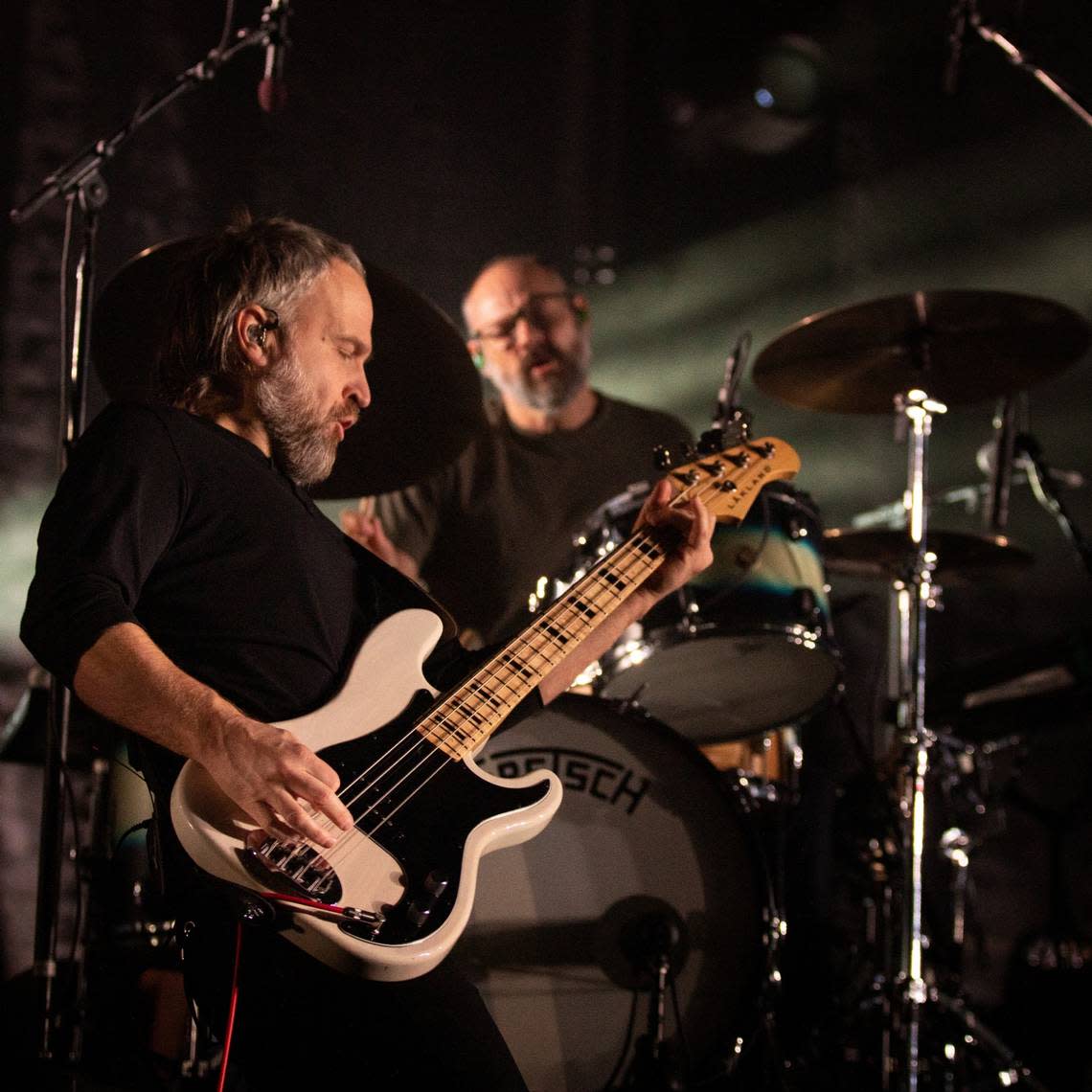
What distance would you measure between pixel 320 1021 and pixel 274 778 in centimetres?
41

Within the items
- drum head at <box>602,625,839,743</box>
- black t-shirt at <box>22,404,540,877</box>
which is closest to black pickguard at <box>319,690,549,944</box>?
black t-shirt at <box>22,404,540,877</box>

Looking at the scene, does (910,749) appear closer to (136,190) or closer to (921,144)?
(136,190)

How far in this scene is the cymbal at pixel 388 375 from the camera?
283 cm

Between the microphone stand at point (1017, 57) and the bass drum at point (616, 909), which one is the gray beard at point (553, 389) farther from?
the bass drum at point (616, 909)

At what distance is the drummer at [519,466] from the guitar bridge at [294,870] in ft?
7.72

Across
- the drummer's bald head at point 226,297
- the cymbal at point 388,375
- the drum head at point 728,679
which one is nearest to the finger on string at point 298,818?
the drummer's bald head at point 226,297

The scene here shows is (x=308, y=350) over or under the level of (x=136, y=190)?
under

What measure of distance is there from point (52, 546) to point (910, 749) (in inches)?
100

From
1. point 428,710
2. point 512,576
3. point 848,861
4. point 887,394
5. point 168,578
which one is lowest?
point 848,861

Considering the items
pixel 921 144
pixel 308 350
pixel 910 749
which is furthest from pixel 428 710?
pixel 921 144

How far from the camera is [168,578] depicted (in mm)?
1863

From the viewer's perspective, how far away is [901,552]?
3.99 metres

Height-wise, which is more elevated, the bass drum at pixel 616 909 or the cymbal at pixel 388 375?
the cymbal at pixel 388 375

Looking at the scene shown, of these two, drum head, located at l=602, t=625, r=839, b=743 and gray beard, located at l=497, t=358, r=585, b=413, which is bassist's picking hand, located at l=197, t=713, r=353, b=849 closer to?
drum head, located at l=602, t=625, r=839, b=743
